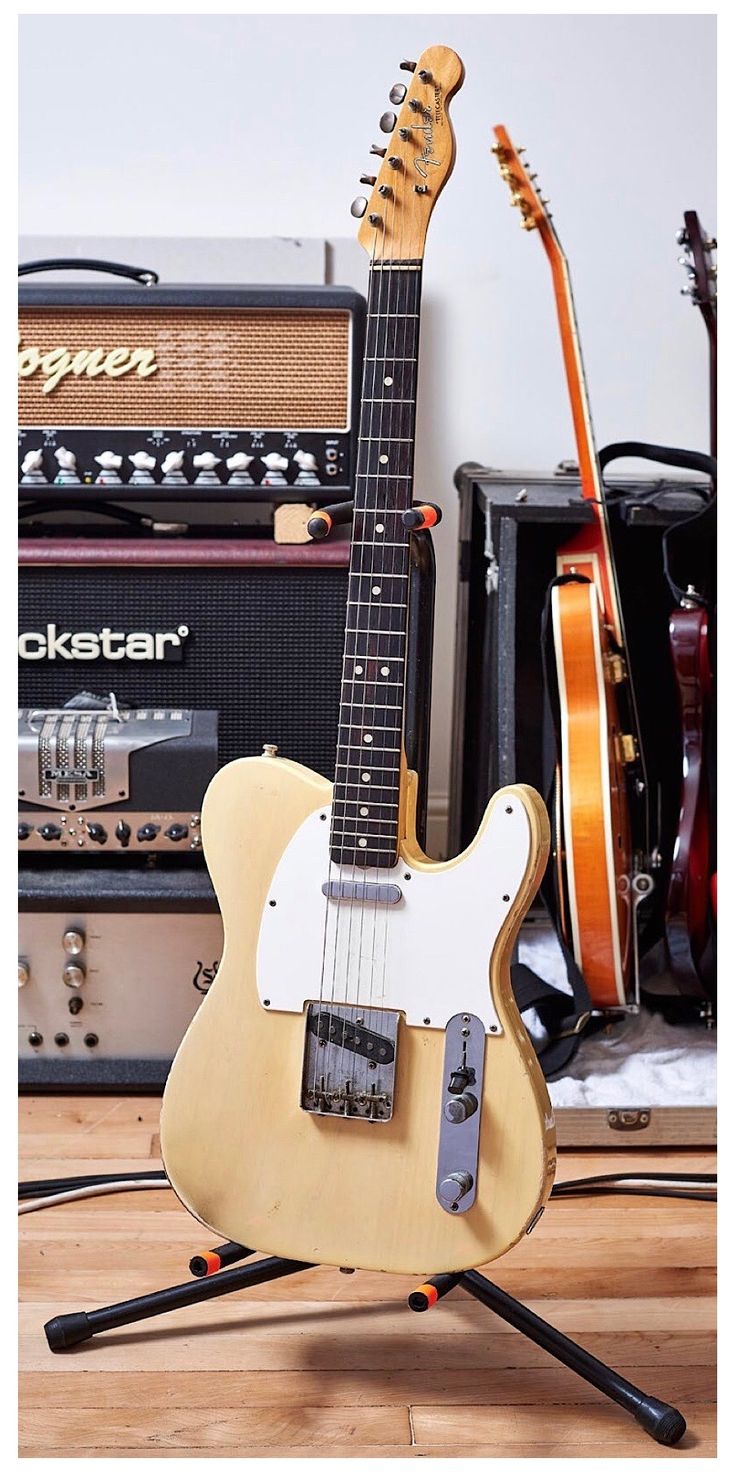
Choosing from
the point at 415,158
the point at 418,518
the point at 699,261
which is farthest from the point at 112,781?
the point at 699,261

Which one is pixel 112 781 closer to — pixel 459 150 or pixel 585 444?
pixel 585 444

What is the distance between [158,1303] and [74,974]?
0.57 meters

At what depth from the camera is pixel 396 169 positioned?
1.06 metres

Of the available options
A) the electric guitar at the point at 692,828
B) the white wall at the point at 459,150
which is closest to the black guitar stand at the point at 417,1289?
the electric guitar at the point at 692,828

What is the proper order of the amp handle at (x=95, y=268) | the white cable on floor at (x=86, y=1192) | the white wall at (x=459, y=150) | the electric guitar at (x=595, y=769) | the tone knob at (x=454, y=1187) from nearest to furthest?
the tone knob at (x=454, y=1187)
the white cable on floor at (x=86, y=1192)
the electric guitar at (x=595, y=769)
the amp handle at (x=95, y=268)
the white wall at (x=459, y=150)

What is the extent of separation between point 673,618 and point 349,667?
0.68 m

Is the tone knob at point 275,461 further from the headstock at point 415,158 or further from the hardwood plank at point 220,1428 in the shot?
the hardwood plank at point 220,1428

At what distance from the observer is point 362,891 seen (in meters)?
1.07

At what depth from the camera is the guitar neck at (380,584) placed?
3.53ft

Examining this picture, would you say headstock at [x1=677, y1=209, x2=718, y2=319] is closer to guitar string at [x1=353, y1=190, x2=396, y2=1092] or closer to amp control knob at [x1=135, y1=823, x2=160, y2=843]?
guitar string at [x1=353, y1=190, x2=396, y2=1092]

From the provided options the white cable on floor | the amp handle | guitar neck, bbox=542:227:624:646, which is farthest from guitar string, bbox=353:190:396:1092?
the amp handle

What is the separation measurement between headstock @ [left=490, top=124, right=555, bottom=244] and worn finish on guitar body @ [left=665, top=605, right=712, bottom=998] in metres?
0.55

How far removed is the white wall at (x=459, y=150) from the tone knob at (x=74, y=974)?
3.62ft

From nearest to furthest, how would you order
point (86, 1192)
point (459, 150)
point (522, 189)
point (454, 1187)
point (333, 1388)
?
point (454, 1187)
point (333, 1388)
point (86, 1192)
point (522, 189)
point (459, 150)
